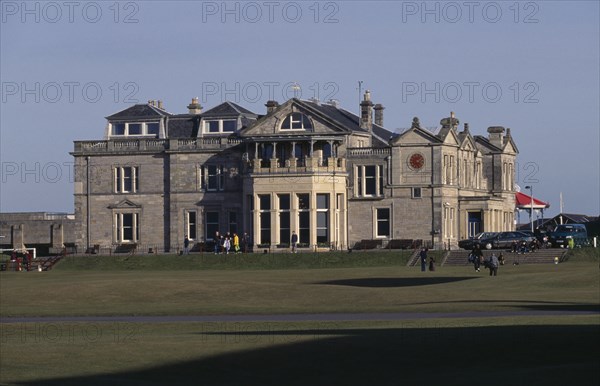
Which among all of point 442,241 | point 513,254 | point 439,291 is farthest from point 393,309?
point 442,241

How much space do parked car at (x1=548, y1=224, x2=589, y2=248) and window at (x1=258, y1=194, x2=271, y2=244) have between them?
2041cm

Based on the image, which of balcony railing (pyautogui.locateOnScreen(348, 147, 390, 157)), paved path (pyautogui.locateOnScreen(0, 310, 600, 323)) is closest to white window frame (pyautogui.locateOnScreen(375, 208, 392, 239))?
balcony railing (pyautogui.locateOnScreen(348, 147, 390, 157))

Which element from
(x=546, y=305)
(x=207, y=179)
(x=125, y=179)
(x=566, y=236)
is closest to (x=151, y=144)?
(x=125, y=179)

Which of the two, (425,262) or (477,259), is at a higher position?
(477,259)

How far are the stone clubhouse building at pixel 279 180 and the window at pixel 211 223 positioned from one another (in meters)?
0.08

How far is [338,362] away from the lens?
34844 millimetres

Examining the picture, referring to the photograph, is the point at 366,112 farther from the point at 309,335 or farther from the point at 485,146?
the point at 309,335

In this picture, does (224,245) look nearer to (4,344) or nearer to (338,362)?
(4,344)

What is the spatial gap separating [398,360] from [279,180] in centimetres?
7085

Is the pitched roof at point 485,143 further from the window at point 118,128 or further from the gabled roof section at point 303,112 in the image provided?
the window at point 118,128

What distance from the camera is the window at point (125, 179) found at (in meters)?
112

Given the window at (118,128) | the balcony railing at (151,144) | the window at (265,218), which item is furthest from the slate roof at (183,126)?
the window at (265,218)

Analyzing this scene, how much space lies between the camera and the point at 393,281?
7400cm

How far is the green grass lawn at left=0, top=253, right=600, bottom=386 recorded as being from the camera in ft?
107
